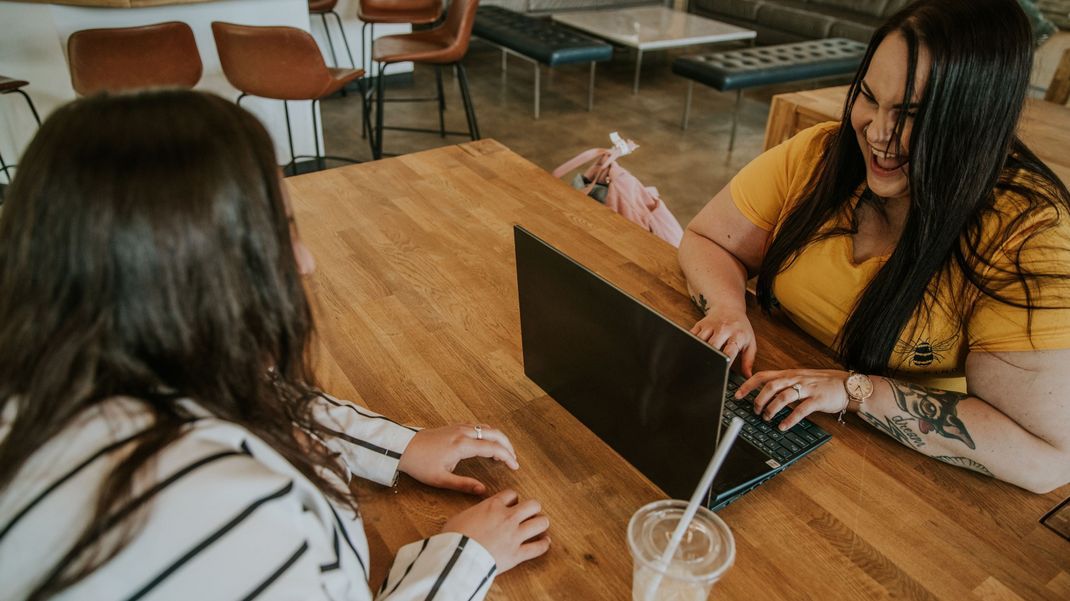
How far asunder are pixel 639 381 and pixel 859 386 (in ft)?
1.28

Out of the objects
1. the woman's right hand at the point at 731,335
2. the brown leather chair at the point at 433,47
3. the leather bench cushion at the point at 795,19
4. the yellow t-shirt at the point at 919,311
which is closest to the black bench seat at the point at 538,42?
the brown leather chair at the point at 433,47

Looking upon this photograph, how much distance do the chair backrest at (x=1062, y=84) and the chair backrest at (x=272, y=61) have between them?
138 inches

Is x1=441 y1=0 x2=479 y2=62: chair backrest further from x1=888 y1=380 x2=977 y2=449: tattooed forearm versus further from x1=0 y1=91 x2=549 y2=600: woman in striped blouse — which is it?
x1=0 y1=91 x2=549 y2=600: woman in striped blouse

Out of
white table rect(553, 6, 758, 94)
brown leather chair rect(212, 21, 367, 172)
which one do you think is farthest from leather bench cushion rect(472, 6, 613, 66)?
brown leather chair rect(212, 21, 367, 172)

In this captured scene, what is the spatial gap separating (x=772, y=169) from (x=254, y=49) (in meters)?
2.31

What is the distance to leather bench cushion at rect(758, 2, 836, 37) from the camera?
5.75 m

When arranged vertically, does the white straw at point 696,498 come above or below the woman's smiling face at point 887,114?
below

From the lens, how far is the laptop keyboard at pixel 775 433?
3.15ft

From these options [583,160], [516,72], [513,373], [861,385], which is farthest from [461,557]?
[516,72]

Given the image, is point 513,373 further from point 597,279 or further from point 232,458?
point 232,458

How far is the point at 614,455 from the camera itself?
38.2 inches

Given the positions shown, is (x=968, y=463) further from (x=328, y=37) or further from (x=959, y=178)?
(x=328, y=37)

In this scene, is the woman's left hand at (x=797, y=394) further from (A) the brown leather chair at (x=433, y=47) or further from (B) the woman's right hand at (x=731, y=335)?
(A) the brown leather chair at (x=433, y=47)

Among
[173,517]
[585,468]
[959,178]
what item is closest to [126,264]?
[173,517]
